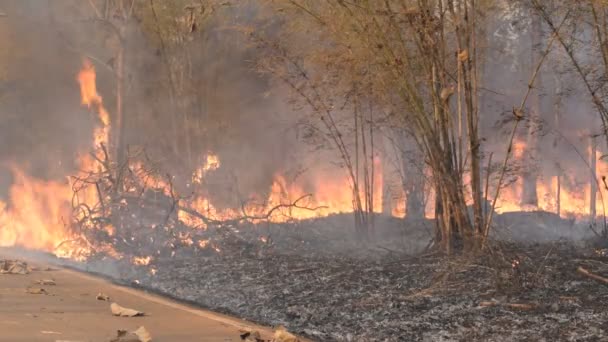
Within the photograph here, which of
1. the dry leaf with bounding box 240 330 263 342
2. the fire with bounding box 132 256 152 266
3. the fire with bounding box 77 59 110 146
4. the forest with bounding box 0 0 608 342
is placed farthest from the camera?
the fire with bounding box 77 59 110 146

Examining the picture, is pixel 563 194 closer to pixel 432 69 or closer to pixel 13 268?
pixel 432 69

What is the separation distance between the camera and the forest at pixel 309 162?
7.47m

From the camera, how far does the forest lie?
747 centimetres

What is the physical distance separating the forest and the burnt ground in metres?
0.03

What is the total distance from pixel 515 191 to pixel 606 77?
1703 cm

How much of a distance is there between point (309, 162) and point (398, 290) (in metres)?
13.9

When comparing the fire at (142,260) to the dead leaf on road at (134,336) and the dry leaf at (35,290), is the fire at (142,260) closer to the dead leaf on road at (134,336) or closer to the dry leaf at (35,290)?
the dry leaf at (35,290)

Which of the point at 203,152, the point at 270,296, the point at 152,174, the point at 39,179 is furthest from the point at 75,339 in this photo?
the point at 203,152

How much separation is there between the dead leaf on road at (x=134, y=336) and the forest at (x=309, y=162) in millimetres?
1698

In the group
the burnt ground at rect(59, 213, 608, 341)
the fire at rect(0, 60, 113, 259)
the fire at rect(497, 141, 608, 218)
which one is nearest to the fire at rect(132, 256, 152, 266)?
the burnt ground at rect(59, 213, 608, 341)

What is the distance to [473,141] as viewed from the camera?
26.1 feet

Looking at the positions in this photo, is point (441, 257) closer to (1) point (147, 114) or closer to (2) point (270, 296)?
(2) point (270, 296)

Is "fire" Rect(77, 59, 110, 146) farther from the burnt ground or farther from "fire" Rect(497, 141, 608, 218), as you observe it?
"fire" Rect(497, 141, 608, 218)

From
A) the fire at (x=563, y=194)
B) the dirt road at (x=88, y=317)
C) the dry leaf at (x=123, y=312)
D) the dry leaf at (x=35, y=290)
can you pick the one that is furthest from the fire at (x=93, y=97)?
the fire at (x=563, y=194)
